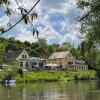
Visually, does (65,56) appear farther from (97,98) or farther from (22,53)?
(97,98)

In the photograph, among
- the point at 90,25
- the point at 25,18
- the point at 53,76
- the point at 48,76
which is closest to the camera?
the point at 25,18

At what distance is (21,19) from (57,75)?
313ft

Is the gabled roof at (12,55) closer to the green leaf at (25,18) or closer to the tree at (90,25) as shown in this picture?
the tree at (90,25)

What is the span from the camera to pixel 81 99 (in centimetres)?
3938

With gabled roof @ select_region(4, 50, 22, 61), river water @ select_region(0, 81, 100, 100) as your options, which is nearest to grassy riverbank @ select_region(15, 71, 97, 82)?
gabled roof @ select_region(4, 50, 22, 61)

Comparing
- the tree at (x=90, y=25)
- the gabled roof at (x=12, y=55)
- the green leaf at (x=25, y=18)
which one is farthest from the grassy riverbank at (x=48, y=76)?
the green leaf at (x=25, y=18)

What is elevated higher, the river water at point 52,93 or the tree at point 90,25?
the tree at point 90,25

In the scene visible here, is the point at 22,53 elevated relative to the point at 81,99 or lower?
elevated

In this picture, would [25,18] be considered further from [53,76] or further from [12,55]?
[12,55]

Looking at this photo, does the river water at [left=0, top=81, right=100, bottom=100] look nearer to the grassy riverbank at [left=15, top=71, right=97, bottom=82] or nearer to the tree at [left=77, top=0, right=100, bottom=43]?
the tree at [left=77, top=0, right=100, bottom=43]

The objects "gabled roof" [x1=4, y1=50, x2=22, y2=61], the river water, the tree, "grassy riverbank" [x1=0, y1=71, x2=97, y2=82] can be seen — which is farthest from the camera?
"gabled roof" [x1=4, y1=50, x2=22, y2=61]

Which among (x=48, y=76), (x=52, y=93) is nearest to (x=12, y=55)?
(x=48, y=76)

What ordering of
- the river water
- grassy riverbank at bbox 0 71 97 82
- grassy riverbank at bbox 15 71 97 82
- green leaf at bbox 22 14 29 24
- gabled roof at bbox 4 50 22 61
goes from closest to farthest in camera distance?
green leaf at bbox 22 14 29 24, the river water, grassy riverbank at bbox 0 71 97 82, grassy riverbank at bbox 15 71 97 82, gabled roof at bbox 4 50 22 61

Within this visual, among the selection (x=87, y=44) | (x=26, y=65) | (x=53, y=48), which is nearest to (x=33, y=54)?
(x=53, y=48)
